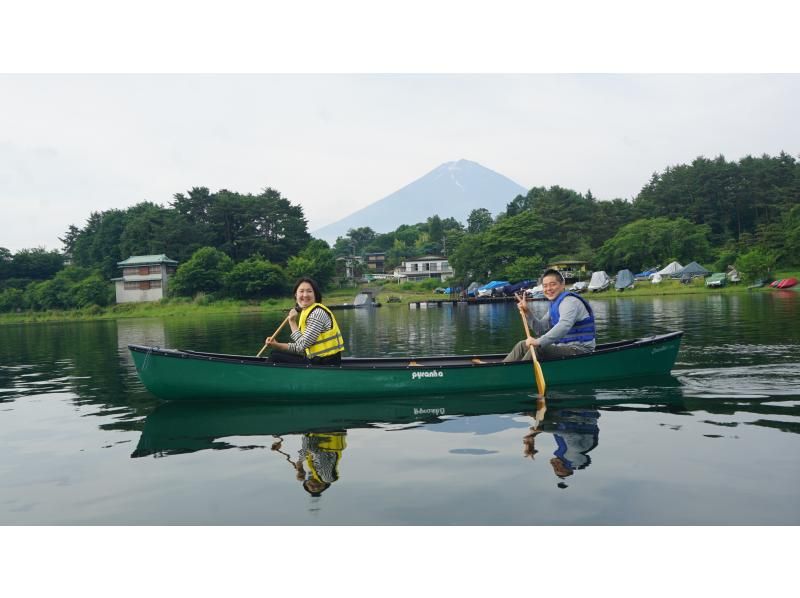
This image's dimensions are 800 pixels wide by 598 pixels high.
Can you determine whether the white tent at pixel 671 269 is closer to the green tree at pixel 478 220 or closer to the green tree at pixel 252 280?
the green tree at pixel 252 280

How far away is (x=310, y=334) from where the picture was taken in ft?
30.0

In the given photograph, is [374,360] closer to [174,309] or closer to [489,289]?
[489,289]

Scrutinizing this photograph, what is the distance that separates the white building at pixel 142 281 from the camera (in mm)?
63219

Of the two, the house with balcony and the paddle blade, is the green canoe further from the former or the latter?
→ the house with balcony

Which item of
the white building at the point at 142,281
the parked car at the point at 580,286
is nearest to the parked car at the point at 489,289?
the parked car at the point at 580,286

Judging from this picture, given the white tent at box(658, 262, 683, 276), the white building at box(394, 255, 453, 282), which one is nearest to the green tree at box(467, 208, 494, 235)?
the white building at box(394, 255, 453, 282)

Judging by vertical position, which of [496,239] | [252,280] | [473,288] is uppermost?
[496,239]

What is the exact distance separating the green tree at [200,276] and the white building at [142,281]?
2160mm

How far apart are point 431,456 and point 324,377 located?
314 centimetres

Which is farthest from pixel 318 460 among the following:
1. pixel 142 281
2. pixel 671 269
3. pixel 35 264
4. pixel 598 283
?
pixel 35 264

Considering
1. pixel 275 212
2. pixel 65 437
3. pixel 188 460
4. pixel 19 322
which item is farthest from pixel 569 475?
pixel 275 212

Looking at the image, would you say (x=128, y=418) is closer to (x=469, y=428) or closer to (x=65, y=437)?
(x=65, y=437)

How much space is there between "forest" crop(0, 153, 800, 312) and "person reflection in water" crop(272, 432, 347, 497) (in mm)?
50817

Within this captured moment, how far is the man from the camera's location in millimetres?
9289
